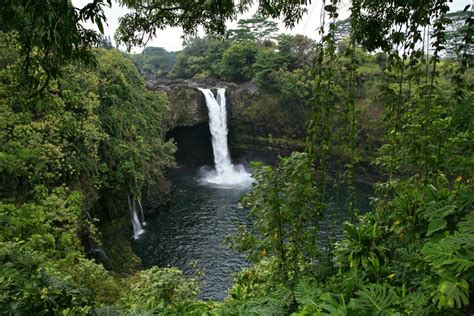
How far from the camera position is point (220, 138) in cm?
2534

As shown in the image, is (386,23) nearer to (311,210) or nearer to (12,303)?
(311,210)

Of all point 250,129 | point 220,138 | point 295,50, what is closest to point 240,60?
point 295,50

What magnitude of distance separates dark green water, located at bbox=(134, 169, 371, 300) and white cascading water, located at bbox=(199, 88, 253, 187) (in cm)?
388

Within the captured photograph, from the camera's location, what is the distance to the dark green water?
11625 millimetres

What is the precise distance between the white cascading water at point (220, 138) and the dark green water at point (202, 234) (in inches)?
153

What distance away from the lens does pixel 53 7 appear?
89.6 inches

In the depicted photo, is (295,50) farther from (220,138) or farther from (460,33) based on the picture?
(460,33)

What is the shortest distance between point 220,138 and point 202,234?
12.0 meters

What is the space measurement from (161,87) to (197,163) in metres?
6.05

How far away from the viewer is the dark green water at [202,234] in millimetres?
11625

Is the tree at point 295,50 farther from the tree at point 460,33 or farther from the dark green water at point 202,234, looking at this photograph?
the tree at point 460,33

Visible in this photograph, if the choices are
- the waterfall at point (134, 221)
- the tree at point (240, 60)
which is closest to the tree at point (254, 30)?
the tree at point (240, 60)

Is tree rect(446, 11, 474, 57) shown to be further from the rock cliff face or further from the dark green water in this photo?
the rock cliff face

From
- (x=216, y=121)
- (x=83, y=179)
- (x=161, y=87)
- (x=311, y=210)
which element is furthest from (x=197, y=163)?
(x=311, y=210)
